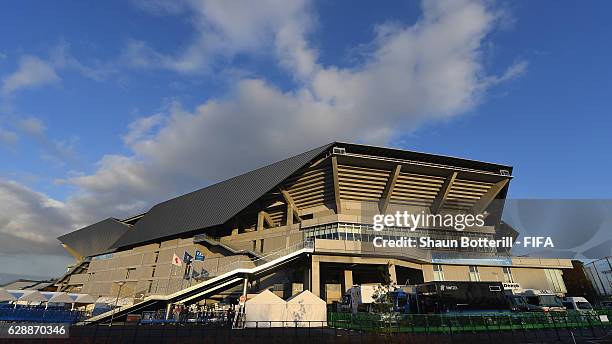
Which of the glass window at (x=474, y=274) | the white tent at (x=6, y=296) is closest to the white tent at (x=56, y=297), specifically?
the white tent at (x=6, y=296)

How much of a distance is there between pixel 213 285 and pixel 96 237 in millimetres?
65212

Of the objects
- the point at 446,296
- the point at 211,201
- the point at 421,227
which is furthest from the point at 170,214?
the point at 446,296

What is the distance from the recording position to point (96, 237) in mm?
86125

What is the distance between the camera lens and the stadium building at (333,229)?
138ft

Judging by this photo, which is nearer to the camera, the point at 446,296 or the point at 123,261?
the point at 446,296

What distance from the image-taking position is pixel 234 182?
54.8 meters

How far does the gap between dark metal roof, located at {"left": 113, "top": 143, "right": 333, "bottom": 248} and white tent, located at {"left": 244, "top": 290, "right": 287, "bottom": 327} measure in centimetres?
2171

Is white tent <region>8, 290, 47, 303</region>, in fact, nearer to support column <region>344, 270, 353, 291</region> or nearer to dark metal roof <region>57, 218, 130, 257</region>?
support column <region>344, 270, 353, 291</region>

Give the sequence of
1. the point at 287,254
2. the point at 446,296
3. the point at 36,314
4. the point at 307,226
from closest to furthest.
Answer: the point at 446,296, the point at 36,314, the point at 287,254, the point at 307,226

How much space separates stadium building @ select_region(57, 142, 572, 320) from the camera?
4206 cm

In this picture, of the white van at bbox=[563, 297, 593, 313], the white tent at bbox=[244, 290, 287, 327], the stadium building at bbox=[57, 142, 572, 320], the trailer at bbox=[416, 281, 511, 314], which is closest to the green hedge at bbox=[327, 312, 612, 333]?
the trailer at bbox=[416, 281, 511, 314]

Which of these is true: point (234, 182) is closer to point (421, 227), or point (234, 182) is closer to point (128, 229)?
point (421, 227)

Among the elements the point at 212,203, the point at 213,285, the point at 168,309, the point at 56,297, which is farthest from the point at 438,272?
the point at 56,297

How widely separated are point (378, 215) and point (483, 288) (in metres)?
26.2
